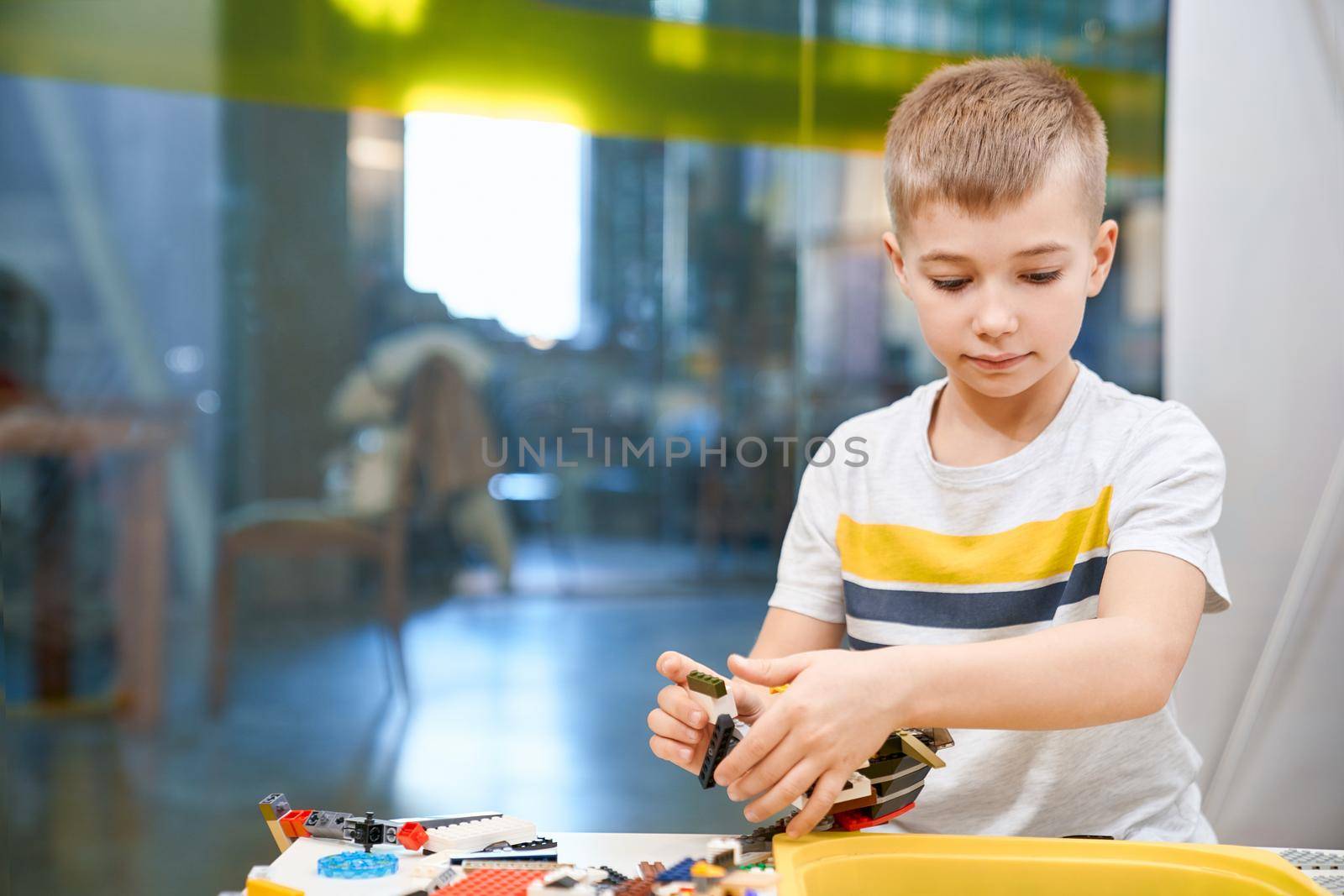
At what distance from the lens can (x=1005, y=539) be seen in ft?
2.95

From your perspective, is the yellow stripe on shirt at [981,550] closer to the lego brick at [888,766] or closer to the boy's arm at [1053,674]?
the boy's arm at [1053,674]

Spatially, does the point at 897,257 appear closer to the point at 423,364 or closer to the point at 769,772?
the point at 769,772

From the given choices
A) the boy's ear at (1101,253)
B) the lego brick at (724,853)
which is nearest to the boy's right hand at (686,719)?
the lego brick at (724,853)

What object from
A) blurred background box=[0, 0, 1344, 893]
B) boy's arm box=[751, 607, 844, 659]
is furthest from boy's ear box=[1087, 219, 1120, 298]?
blurred background box=[0, 0, 1344, 893]

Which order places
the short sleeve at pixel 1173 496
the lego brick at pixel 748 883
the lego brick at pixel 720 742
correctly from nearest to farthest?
the lego brick at pixel 748 883
the lego brick at pixel 720 742
the short sleeve at pixel 1173 496

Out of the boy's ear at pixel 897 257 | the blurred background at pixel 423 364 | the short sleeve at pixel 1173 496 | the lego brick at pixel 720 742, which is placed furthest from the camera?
the blurred background at pixel 423 364

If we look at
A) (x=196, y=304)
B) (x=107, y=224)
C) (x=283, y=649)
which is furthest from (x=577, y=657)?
(x=107, y=224)

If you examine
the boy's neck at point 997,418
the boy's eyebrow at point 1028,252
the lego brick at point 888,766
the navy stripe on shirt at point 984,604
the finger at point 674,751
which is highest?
the boy's eyebrow at point 1028,252

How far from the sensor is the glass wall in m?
1.83

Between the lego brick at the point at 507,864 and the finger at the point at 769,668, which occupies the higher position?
the finger at the point at 769,668

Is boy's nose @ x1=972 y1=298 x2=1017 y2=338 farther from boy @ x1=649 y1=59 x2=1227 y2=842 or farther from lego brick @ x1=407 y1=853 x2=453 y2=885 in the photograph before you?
lego brick @ x1=407 y1=853 x2=453 y2=885

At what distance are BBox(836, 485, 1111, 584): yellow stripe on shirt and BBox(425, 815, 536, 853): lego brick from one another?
39cm

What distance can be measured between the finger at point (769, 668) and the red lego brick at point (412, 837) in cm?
22

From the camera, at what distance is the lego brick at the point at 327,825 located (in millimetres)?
679
